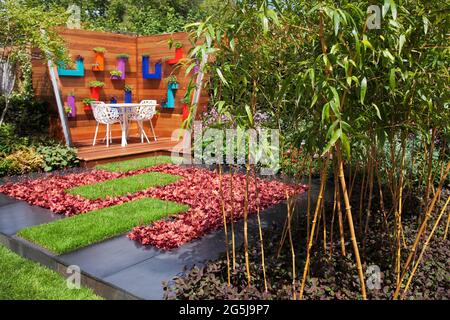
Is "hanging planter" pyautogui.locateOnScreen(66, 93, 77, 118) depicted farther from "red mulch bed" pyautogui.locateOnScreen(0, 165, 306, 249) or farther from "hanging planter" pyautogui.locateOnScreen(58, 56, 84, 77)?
"red mulch bed" pyautogui.locateOnScreen(0, 165, 306, 249)

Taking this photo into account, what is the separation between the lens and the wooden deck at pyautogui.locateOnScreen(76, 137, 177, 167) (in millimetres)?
6398

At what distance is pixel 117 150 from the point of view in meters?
6.98

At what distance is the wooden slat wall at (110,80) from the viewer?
7.28m

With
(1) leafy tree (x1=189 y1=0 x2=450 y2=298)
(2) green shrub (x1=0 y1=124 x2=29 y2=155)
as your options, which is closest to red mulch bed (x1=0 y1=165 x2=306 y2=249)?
(2) green shrub (x1=0 y1=124 x2=29 y2=155)

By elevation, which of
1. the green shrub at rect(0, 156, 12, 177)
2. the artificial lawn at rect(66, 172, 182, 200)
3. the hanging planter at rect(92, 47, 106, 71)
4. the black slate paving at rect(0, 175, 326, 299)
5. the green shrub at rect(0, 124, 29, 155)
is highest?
the hanging planter at rect(92, 47, 106, 71)

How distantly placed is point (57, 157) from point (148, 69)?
3.11 metres

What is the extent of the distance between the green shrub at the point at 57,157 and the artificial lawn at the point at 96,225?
88.6 inches

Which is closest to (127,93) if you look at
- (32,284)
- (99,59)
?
(99,59)

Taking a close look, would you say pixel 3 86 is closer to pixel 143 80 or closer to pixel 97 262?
pixel 143 80

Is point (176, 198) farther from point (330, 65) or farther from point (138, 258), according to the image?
point (330, 65)

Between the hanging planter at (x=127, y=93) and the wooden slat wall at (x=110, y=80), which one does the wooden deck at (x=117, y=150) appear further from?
the hanging planter at (x=127, y=93)

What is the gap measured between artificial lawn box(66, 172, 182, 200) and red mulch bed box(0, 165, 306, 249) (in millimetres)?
126
